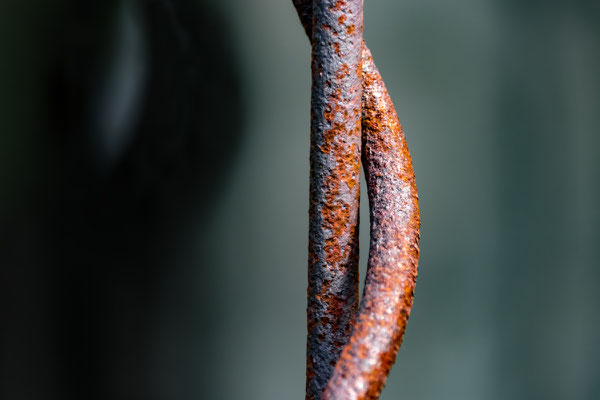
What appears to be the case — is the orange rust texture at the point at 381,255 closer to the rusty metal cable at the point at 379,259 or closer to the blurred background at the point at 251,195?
the rusty metal cable at the point at 379,259

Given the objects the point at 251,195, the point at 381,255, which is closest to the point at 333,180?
the point at 381,255

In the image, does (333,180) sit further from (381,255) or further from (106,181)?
(106,181)

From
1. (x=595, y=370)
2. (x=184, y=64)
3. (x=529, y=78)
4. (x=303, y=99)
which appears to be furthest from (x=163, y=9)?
(x=595, y=370)

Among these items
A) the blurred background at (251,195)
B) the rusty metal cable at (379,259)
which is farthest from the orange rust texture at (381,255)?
the blurred background at (251,195)

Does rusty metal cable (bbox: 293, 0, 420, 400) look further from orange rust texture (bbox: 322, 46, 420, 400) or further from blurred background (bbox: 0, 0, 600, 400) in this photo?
blurred background (bbox: 0, 0, 600, 400)

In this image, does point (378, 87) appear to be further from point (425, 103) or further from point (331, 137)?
point (425, 103)

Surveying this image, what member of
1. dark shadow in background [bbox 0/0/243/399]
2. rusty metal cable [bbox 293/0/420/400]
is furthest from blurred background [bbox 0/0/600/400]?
rusty metal cable [bbox 293/0/420/400]
